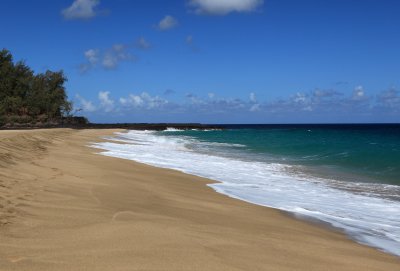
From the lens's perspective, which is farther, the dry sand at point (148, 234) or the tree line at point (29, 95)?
the tree line at point (29, 95)

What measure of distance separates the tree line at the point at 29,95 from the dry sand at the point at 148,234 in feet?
170

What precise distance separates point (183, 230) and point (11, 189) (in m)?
3.23

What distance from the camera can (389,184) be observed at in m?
14.0

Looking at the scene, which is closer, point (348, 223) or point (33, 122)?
point (348, 223)

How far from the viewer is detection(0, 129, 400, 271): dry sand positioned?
411cm

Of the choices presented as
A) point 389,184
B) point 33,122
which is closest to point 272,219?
point 389,184

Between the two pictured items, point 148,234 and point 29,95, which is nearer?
point 148,234

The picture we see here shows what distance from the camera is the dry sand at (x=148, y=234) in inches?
162

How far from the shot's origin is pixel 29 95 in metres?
72.1

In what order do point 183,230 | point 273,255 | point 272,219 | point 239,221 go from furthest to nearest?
point 272,219
point 239,221
point 183,230
point 273,255

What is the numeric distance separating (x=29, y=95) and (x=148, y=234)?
241ft

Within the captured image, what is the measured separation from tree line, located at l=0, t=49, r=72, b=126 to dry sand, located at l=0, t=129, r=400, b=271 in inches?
2043

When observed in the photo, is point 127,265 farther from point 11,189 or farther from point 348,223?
point 348,223

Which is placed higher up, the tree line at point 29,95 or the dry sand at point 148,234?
the tree line at point 29,95
